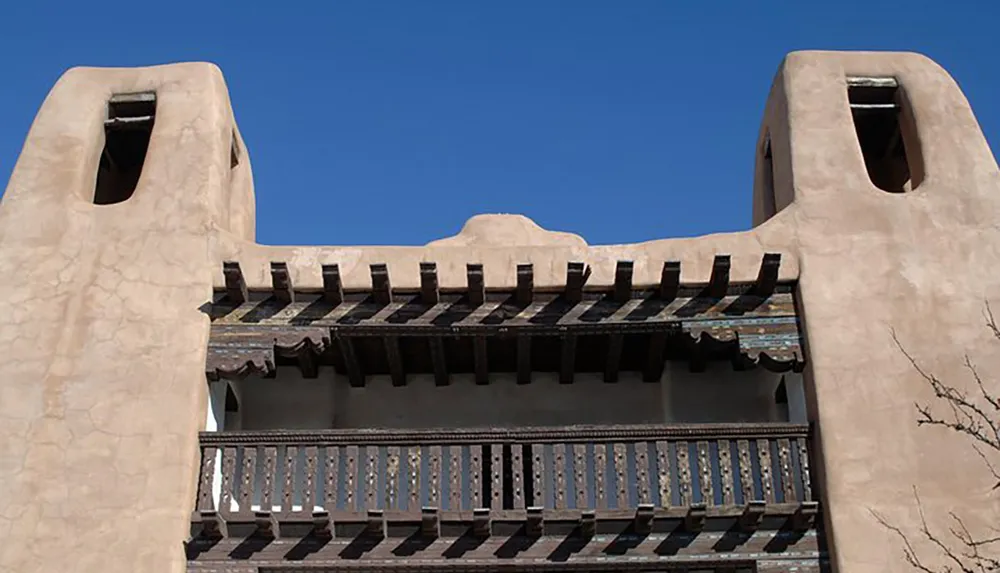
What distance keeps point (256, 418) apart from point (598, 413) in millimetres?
3490

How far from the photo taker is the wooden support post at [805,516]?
1211 cm

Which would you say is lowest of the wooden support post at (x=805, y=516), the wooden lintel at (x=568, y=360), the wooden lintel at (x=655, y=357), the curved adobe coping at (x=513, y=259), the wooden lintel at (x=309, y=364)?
the wooden support post at (x=805, y=516)

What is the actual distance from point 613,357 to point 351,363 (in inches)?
101

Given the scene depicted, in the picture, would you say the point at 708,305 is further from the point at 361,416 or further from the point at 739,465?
the point at 361,416

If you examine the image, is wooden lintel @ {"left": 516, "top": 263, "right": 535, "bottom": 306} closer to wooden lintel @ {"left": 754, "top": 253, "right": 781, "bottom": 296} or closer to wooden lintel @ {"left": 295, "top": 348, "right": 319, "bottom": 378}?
wooden lintel @ {"left": 754, "top": 253, "right": 781, "bottom": 296}

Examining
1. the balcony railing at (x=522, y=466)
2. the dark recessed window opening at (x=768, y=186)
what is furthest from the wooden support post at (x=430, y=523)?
the dark recessed window opening at (x=768, y=186)

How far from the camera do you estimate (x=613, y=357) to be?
1412 cm

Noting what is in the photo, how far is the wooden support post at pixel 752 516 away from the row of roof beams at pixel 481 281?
2.15 meters

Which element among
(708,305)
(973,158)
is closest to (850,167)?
(973,158)

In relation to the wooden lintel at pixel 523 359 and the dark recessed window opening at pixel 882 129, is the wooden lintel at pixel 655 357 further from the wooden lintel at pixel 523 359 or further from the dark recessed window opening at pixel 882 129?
the dark recessed window opening at pixel 882 129

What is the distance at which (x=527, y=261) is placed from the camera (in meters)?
13.6

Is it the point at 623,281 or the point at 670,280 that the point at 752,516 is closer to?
the point at 670,280

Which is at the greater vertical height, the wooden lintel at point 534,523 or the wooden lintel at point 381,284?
the wooden lintel at point 381,284

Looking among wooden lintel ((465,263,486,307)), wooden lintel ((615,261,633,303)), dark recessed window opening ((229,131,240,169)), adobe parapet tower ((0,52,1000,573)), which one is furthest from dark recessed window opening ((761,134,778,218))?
dark recessed window opening ((229,131,240,169))
